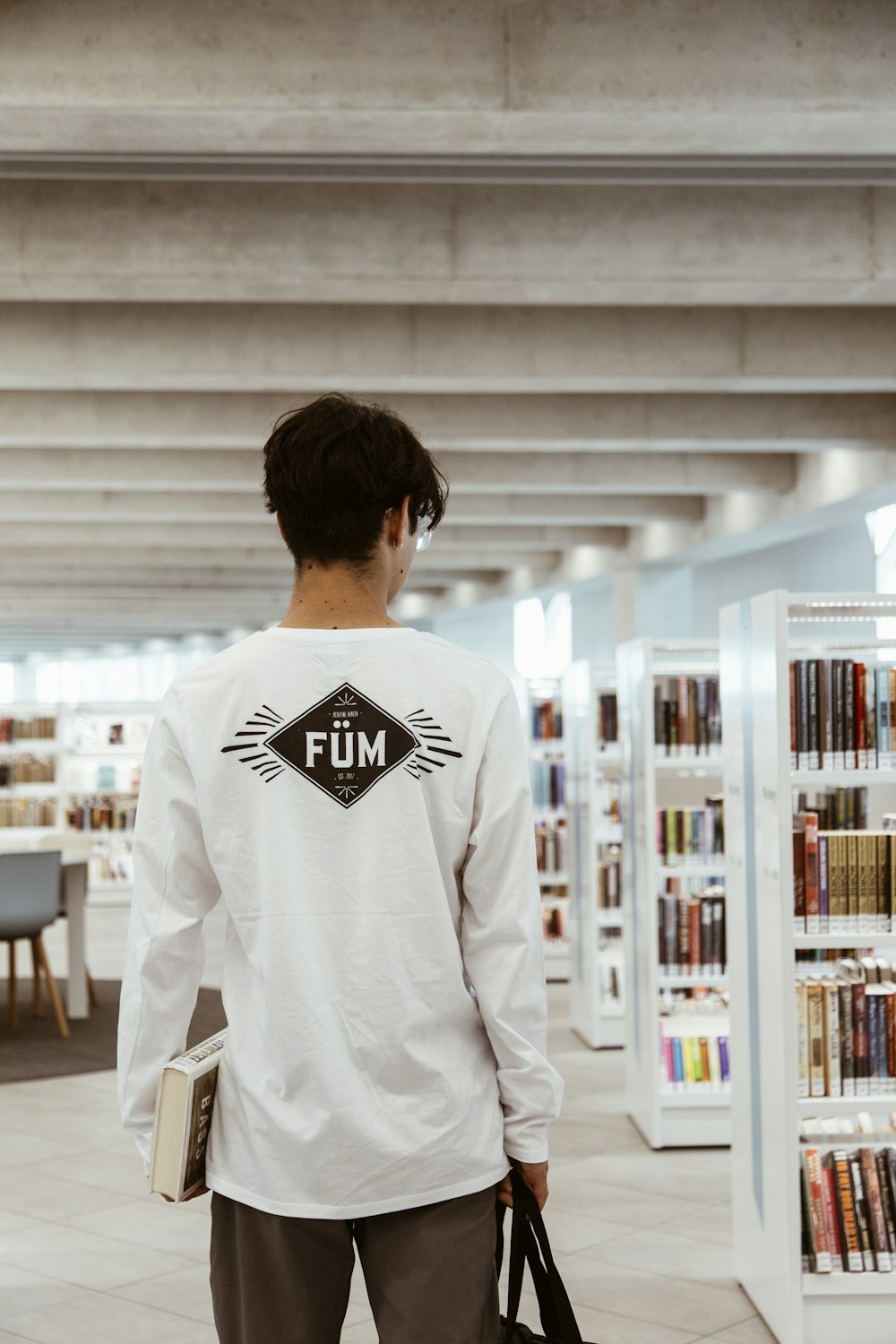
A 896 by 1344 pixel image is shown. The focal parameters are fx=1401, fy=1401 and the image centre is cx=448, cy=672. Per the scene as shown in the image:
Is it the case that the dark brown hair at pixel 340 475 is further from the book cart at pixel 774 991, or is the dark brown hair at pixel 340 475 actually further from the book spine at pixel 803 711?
the book spine at pixel 803 711

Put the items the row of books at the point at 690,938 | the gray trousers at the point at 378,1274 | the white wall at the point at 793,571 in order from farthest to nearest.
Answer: the white wall at the point at 793,571 → the row of books at the point at 690,938 → the gray trousers at the point at 378,1274

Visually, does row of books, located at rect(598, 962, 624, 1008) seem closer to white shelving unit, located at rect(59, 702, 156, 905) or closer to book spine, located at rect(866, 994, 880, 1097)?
book spine, located at rect(866, 994, 880, 1097)

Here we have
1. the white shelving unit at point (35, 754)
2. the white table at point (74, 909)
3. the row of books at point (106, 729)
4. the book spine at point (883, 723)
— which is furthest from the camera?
the row of books at point (106, 729)

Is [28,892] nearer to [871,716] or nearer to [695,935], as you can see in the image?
[695,935]

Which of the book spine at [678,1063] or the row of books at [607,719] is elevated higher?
the row of books at [607,719]

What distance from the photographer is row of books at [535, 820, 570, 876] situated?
32.1 feet

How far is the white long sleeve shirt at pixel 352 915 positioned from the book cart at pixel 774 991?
2049mm

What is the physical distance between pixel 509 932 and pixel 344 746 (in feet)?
0.91

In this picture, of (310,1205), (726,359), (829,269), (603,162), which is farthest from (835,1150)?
(726,359)

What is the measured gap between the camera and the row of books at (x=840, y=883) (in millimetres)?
3627

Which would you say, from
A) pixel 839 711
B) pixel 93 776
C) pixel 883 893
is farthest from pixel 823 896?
pixel 93 776

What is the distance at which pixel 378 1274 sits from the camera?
61.1 inches

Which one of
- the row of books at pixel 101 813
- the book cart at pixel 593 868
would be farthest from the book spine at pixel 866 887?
the row of books at pixel 101 813

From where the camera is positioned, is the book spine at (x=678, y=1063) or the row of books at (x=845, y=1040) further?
the book spine at (x=678, y=1063)
